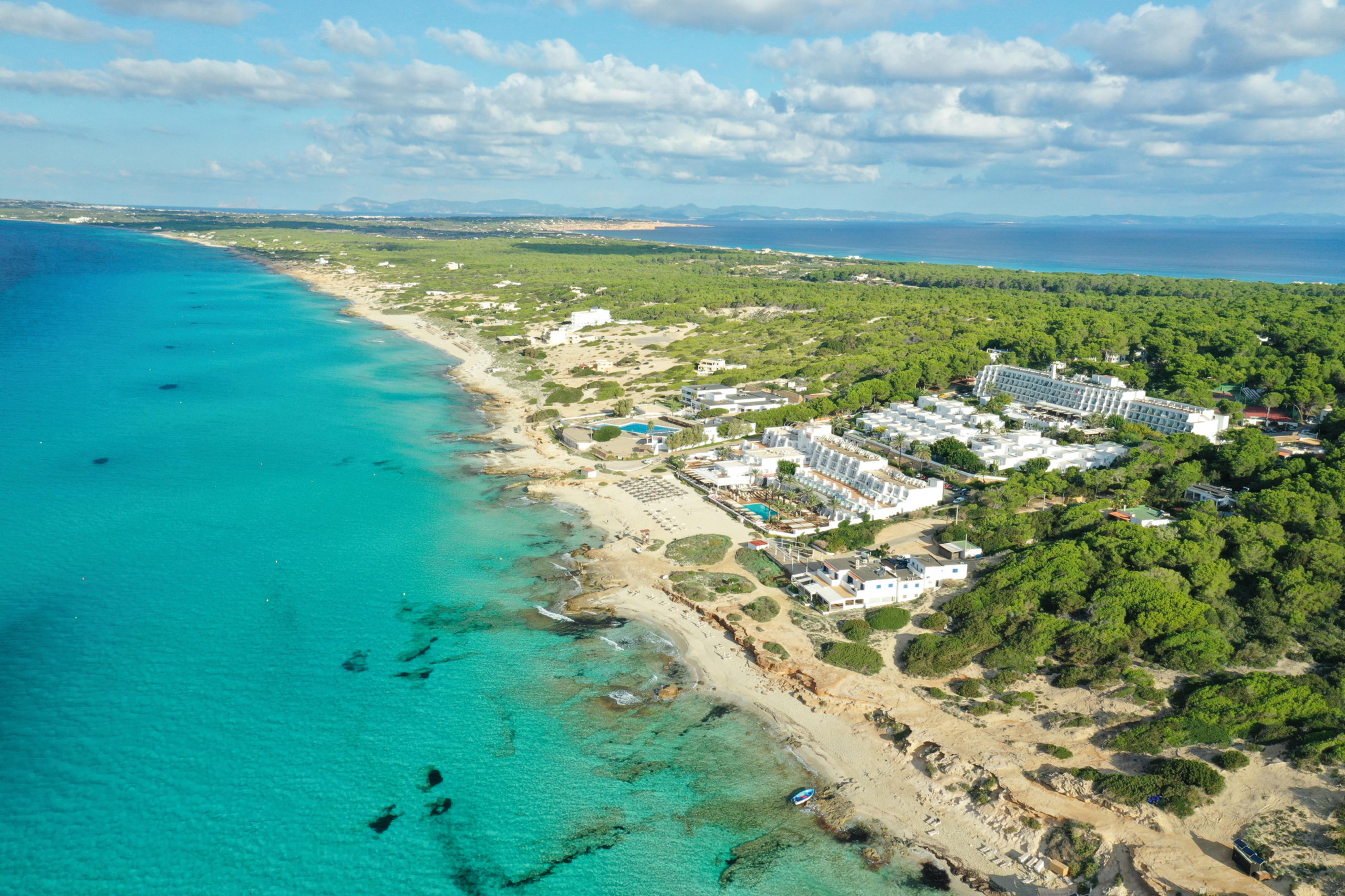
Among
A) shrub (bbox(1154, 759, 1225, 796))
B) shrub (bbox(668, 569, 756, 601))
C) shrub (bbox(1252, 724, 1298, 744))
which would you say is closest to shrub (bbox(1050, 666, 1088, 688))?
shrub (bbox(1154, 759, 1225, 796))

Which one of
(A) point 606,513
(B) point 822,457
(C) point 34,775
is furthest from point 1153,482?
(C) point 34,775

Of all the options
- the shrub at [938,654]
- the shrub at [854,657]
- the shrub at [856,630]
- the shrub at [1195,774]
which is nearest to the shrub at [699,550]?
the shrub at [856,630]

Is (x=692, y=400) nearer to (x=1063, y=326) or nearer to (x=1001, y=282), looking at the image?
(x=1063, y=326)

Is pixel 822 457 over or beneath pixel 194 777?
over

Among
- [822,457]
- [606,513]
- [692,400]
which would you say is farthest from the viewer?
[692,400]

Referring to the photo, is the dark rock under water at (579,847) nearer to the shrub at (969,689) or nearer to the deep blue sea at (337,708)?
the deep blue sea at (337,708)

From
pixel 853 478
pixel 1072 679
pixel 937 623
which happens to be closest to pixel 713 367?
pixel 853 478

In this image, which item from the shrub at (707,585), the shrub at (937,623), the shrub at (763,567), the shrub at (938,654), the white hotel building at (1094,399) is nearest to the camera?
the shrub at (938,654)
